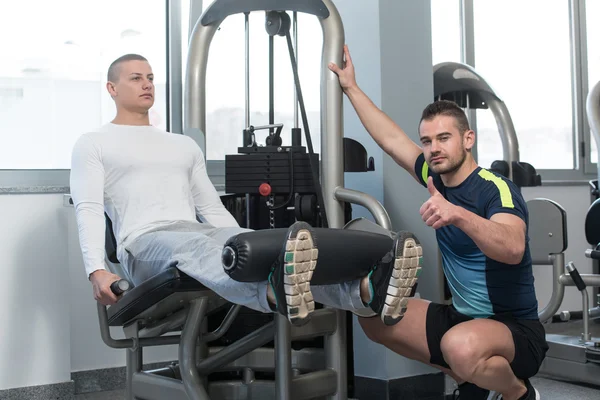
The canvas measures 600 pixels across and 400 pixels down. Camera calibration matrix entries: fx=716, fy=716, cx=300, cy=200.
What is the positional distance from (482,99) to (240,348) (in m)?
1.80

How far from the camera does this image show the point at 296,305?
1641 mm

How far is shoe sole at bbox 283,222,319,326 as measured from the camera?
1604 millimetres

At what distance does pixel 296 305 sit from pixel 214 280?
290mm

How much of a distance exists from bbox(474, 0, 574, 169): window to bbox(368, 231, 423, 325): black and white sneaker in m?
2.87

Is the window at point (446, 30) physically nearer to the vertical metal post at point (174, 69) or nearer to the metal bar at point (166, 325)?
the vertical metal post at point (174, 69)

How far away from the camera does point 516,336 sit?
6.89 ft

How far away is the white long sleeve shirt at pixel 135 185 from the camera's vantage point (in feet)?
7.34

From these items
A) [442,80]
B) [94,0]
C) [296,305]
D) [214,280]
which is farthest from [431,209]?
[94,0]

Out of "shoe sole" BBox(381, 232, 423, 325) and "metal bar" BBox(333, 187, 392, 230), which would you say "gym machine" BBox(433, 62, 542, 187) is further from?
"shoe sole" BBox(381, 232, 423, 325)

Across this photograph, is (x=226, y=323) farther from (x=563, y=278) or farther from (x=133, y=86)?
(x=563, y=278)

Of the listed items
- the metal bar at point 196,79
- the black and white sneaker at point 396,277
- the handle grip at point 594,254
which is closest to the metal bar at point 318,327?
the black and white sneaker at point 396,277

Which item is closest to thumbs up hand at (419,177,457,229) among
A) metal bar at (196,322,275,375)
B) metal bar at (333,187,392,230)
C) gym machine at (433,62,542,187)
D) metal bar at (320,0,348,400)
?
metal bar at (333,187,392,230)

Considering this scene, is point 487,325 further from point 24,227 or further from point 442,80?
point 24,227

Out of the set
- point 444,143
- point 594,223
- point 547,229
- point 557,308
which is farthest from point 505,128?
point 444,143
